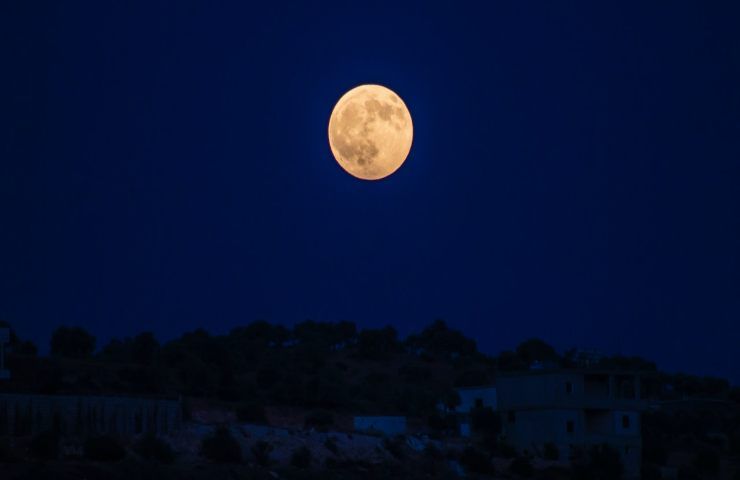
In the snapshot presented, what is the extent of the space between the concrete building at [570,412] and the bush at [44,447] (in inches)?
1334

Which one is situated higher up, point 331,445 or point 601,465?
point 331,445

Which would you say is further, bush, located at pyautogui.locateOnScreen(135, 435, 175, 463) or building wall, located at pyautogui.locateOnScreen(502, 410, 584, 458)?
building wall, located at pyautogui.locateOnScreen(502, 410, 584, 458)

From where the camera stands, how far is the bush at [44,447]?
46.0 m

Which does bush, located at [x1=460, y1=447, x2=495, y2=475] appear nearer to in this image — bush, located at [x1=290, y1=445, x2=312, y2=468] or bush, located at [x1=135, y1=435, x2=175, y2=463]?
bush, located at [x1=290, y1=445, x2=312, y2=468]

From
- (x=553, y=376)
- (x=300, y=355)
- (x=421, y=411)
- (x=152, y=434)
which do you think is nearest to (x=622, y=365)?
(x=300, y=355)

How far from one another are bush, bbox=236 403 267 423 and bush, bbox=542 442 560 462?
55.4 ft

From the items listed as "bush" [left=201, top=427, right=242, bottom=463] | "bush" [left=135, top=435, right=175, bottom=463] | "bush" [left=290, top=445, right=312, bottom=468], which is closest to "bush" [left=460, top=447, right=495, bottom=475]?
"bush" [left=290, top=445, right=312, bottom=468]

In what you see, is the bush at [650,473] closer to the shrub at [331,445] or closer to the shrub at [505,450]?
the shrub at [505,450]

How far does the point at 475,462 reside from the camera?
63375mm

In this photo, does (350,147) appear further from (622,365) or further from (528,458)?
(622,365)

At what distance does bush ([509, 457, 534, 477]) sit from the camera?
2539 inches

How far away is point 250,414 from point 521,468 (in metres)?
15.5

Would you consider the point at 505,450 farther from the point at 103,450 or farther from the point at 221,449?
the point at 103,450

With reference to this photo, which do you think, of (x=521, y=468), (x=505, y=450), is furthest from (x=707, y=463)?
(x=521, y=468)
